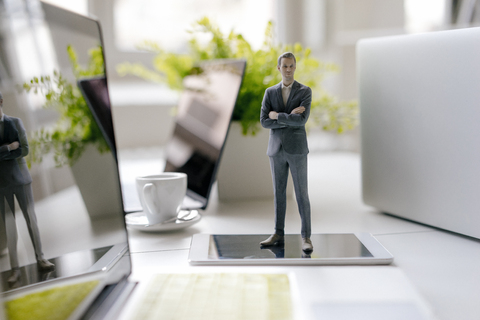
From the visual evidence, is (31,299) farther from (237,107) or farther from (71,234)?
(237,107)

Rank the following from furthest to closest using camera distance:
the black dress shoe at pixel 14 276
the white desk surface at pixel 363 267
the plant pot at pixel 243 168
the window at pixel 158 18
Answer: the window at pixel 158 18 < the plant pot at pixel 243 168 < the white desk surface at pixel 363 267 < the black dress shoe at pixel 14 276

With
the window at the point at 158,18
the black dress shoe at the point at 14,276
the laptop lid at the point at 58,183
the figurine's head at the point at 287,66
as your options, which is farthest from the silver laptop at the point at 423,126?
the window at the point at 158,18

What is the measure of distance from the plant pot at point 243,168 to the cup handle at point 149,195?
0.16 m

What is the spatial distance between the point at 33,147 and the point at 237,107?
0.43m

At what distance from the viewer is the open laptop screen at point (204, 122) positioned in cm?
66

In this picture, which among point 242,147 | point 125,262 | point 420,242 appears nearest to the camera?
point 125,262

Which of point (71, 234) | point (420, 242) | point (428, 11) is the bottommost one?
point (420, 242)

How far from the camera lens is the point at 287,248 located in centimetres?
47

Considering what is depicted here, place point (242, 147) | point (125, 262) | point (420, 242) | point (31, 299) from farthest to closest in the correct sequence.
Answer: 1. point (242, 147)
2. point (420, 242)
3. point (125, 262)
4. point (31, 299)

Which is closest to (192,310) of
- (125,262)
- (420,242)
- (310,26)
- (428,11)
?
(125,262)

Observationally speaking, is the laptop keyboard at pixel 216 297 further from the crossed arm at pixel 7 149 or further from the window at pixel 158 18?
the window at pixel 158 18

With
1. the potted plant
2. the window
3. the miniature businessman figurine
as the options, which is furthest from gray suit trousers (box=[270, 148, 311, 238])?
the window

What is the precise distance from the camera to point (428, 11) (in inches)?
64.7

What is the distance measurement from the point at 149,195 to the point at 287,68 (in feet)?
0.90
